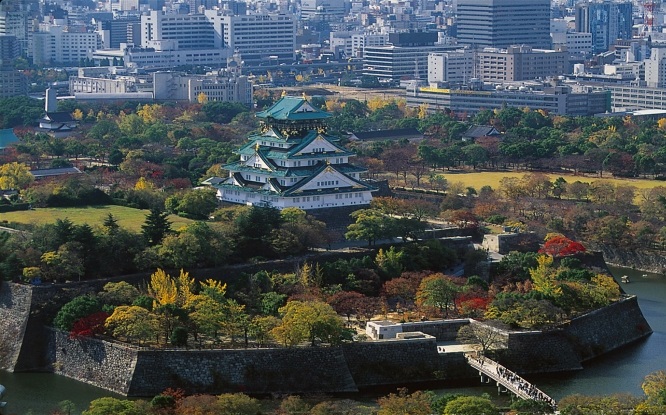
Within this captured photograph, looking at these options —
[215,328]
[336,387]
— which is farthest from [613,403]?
[215,328]

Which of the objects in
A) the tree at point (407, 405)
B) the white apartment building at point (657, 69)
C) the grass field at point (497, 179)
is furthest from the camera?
the white apartment building at point (657, 69)

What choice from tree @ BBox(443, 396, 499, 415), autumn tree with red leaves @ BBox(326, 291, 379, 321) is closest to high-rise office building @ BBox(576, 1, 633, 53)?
autumn tree with red leaves @ BBox(326, 291, 379, 321)

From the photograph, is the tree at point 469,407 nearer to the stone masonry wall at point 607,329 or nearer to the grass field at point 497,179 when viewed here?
the stone masonry wall at point 607,329

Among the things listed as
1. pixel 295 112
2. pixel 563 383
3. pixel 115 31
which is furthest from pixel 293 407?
pixel 115 31

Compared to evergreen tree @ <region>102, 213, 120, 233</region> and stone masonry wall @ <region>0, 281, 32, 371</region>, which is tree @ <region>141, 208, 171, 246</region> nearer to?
evergreen tree @ <region>102, 213, 120, 233</region>

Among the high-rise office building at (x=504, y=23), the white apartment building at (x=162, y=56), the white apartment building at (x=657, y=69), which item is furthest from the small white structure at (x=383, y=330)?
the high-rise office building at (x=504, y=23)

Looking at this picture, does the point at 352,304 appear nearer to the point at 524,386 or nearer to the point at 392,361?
the point at 392,361
